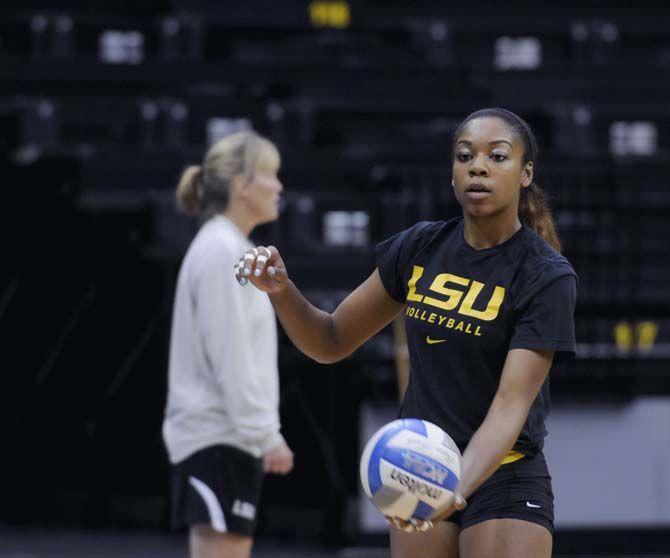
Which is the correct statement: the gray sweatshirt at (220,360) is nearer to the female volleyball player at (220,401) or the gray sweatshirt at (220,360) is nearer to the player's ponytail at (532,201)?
the female volleyball player at (220,401)

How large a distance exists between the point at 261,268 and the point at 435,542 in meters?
0.74

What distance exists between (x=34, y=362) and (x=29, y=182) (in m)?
1.15

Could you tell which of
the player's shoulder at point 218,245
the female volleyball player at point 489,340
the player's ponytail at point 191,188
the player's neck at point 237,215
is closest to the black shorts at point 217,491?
the player's shoulder at point 218,245

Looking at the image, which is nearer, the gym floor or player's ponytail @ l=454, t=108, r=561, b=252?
player's ponytail @ l=454, t=108, r=561, b=252

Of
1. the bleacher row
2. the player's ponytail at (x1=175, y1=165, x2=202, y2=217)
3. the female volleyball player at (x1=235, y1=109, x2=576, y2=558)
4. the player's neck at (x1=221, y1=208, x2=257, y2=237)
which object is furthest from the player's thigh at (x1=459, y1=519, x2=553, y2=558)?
the bleacher row

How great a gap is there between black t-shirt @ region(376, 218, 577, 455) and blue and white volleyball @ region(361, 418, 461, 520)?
0.68 feet

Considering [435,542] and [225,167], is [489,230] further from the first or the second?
[225,167]

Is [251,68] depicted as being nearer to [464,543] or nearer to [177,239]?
[177,239]

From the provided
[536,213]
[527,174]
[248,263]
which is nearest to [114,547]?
[248,263]

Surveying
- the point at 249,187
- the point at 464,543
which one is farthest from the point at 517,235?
the point at 249,187

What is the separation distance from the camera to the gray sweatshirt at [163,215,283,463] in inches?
162

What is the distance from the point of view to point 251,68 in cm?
1078

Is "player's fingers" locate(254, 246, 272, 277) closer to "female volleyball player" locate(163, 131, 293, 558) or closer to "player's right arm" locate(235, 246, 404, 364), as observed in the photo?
"player's right arm" locate(235, 246, 404, 364)

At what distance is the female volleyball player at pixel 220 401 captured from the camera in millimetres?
4090
